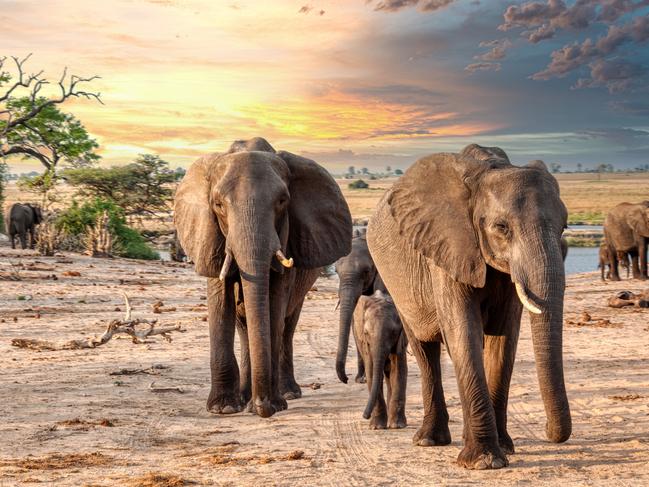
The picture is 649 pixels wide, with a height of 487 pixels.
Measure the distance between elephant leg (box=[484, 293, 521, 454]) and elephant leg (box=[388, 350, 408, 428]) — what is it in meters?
1.59

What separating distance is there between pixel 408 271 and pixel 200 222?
2492 millimetres

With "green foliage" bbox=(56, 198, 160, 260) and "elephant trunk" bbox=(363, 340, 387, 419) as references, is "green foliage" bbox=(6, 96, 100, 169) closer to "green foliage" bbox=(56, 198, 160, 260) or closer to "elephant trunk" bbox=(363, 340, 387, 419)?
"green foliage" bbox=(56, 198, 160, 260)

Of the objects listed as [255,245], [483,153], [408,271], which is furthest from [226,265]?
[483,153]

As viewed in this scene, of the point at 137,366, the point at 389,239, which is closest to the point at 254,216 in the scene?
the point at 389,239

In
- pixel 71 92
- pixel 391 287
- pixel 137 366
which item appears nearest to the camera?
pixel 391 287

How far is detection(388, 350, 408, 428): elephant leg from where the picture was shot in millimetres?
8531

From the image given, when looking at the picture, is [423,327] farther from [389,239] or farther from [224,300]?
[224,300]

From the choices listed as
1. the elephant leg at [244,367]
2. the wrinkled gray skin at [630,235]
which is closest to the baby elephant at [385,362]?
the elephant leg at [244,367]

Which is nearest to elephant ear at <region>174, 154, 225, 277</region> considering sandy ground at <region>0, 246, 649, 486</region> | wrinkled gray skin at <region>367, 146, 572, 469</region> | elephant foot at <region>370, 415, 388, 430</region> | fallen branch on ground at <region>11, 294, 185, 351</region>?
sandy ground at <region>0, 246, 649, 486</region>

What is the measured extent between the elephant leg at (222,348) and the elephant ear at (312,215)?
2.97ft

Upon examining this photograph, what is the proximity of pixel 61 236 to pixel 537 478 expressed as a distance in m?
27.2

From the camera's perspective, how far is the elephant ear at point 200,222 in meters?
9.06

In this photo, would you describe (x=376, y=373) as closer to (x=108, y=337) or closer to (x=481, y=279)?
(x=481, y=279)

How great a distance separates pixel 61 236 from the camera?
103ft
